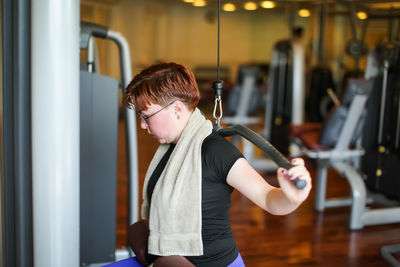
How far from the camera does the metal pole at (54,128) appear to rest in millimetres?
1352

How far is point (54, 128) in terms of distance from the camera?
1383 mm

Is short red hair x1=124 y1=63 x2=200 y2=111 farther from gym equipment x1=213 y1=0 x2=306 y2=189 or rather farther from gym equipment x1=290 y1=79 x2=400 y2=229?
gym equipment x1=290 y1=79 x2=400 y2=229

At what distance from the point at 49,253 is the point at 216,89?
71cm

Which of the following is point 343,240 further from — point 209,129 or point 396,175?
point 209,129

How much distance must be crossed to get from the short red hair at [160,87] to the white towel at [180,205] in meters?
0.12

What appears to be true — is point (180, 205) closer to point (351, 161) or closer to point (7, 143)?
point (7, 143)

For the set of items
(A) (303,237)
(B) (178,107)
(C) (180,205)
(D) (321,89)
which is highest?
(D) (321,89)

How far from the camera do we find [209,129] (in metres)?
1.28

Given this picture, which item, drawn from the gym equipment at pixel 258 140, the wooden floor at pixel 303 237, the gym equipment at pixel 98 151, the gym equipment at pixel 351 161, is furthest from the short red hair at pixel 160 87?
the gym equipment at pixel 351 161

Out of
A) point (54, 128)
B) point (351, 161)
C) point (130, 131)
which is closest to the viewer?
point (54, 128)

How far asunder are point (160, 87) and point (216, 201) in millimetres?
331

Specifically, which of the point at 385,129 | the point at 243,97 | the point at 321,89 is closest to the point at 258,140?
the point at 385,129

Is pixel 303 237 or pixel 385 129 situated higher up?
pixel 385 129

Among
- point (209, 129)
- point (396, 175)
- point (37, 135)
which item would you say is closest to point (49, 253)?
point (37, 135)
